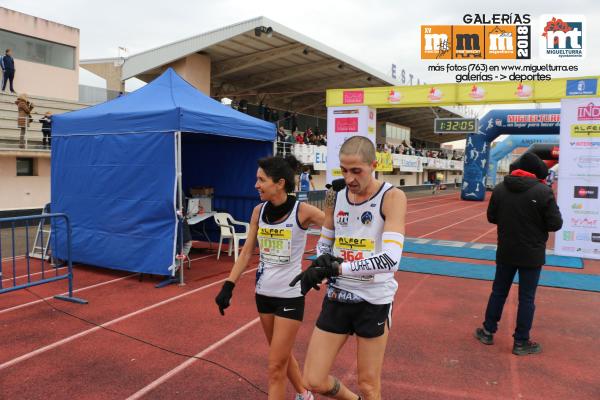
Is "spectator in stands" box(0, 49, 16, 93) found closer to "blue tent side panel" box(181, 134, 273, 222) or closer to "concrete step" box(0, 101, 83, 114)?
"concrete step" box(0, 101, 83, 114)

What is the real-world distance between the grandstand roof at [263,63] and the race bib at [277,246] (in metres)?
13.8

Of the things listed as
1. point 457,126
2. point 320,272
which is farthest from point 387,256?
point 457,126

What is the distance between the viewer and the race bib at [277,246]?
9.91 feet

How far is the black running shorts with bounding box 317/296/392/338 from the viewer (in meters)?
2.42

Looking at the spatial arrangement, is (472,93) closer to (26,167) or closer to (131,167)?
(131,167)

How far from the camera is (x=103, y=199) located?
769cm

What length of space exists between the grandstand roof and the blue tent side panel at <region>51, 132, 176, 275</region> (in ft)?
31.1

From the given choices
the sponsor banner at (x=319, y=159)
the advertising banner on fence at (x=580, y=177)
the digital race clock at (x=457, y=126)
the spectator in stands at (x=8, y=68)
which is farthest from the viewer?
the sponsor banner at (x=319, y=159)

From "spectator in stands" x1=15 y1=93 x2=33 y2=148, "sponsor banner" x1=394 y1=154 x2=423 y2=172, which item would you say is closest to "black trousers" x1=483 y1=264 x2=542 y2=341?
"spectator in stands" x1=15 y1=93 x2=33 y2=148

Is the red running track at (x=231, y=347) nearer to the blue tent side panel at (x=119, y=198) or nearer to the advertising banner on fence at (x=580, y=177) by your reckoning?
the blue tent side panel at (x=119, y=198)

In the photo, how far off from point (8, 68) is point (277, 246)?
57.6ft

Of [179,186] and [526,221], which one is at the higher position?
[179,186]

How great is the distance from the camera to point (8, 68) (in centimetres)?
1622

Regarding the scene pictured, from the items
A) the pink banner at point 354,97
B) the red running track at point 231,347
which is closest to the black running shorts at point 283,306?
the red running track at point 231,347
